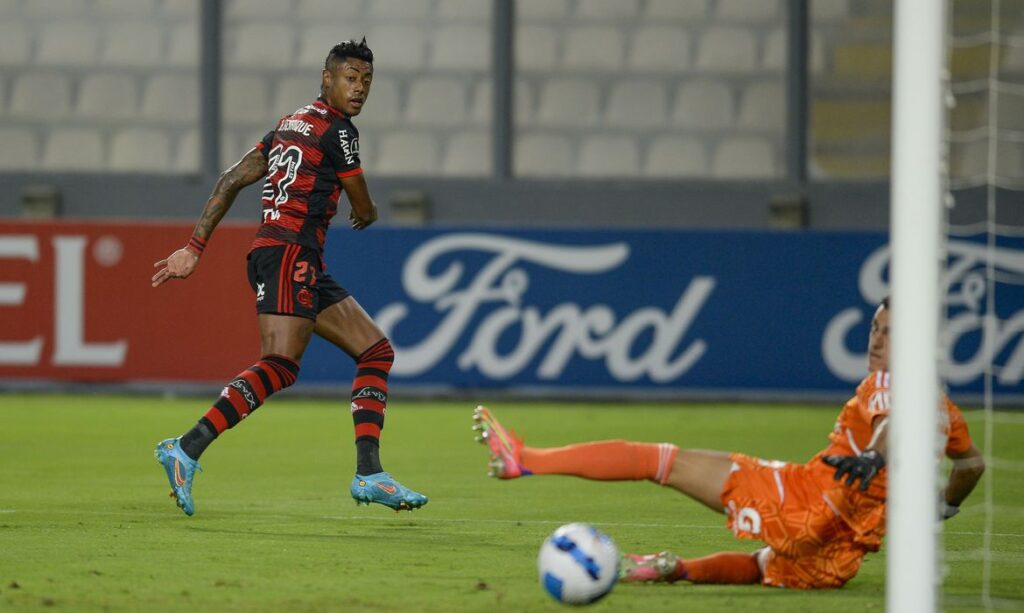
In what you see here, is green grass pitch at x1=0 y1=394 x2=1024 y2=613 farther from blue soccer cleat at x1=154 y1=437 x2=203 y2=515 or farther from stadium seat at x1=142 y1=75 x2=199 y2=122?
stadium seat at x1=142 y1=75 x2=199 y2=122

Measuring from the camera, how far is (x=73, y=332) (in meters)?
Result: 14.6

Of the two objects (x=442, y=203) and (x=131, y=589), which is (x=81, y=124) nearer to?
(x=442, y=203)

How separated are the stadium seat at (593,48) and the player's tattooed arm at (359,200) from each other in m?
9.60

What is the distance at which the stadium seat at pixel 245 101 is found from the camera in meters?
17.3

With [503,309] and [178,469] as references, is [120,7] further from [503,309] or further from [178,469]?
[178,469]

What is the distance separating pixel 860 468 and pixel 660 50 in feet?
40.2

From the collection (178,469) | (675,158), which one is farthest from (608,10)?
(178,469)

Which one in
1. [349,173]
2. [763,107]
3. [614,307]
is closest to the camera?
[349,173]

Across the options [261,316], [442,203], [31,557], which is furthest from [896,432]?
[442,203]

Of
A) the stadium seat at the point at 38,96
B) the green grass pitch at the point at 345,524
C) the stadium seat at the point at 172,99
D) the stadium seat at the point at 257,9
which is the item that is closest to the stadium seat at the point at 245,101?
the stadium seat at the point at 172,99

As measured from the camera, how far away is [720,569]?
557 centimetres

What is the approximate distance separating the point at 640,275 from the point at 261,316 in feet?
23.7

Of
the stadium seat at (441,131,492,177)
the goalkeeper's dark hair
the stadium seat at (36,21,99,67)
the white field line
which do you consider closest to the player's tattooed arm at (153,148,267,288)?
the goalkeeper's dark hair

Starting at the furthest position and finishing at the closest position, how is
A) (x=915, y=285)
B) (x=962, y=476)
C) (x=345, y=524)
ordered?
(x=345, y=524) → (x=962, y=476) → (x=915, y=285)
